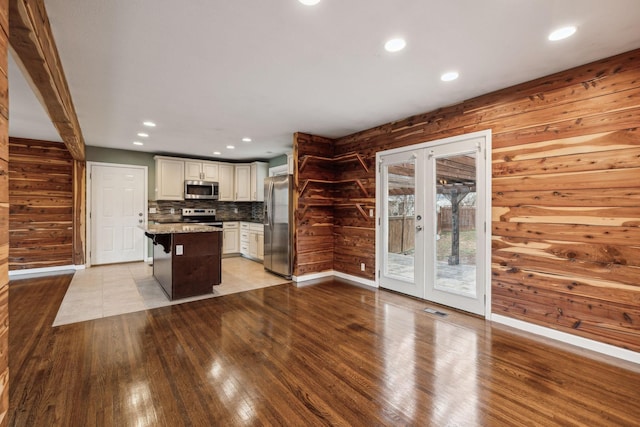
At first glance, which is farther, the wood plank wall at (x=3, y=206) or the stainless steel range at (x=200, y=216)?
the stainless steel range at (x=200, y=216)

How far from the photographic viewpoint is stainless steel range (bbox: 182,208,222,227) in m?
6.89

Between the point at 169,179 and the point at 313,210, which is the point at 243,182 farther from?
the point at 313,210

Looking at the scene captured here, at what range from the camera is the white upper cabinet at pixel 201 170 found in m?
6.72

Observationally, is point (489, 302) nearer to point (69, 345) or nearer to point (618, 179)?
point (618, 179)

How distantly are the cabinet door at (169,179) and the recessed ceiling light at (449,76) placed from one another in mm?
5741

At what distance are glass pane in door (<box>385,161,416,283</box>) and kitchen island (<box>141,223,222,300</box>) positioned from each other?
2.52 meters

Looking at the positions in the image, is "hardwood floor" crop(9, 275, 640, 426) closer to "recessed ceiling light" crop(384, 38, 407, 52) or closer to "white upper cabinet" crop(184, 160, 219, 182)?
"recessed ceiling light" crop(384, 38, 407, 52)

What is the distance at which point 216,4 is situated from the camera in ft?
6.06

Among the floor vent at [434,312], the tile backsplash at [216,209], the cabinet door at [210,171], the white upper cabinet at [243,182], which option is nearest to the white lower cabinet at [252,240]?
the tile backsplash at [216,209]

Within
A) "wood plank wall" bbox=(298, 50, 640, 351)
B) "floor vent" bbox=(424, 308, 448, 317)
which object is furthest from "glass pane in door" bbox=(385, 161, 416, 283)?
"wood plank wall" bbox=(298, 50, 640, 351)

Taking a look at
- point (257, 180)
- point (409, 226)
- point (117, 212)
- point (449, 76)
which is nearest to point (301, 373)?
point (409, 226)

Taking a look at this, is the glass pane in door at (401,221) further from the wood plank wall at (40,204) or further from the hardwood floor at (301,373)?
the wood plank wall at (40,204)

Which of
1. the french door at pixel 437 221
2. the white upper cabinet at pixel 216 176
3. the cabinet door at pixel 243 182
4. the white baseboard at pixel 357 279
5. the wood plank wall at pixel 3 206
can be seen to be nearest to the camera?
the wood plank wall at pixel 3 206

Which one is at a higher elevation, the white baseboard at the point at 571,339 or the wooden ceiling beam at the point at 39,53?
the wooden ceiling beam at the point at 39,53
